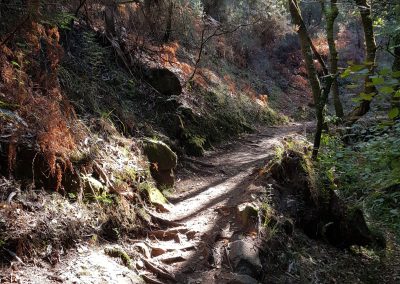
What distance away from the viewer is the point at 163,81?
9586 mm

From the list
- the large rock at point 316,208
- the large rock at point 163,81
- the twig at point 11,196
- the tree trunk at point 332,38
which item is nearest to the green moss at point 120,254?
the twig at point 11,196

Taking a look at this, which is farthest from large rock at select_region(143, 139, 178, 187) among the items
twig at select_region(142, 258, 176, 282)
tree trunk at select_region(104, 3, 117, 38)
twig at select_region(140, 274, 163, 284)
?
tree trunk at select_region(104, 3, 117, 38)

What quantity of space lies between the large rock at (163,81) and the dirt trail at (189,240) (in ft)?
6.43

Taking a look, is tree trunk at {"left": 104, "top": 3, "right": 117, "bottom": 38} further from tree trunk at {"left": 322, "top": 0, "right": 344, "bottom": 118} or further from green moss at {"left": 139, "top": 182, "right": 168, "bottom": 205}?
tree trunk at {"left": 322, "top": 0, "right": 344, "bottom": 118}

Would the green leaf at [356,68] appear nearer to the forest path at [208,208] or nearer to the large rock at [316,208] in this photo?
the forest path at [208,208]

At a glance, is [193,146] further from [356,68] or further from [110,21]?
[356,68]

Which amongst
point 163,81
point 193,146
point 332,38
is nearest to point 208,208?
point 193,146

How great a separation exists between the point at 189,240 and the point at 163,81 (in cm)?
517

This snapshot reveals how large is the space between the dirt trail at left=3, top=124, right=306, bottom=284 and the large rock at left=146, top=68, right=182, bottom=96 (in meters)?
1.96

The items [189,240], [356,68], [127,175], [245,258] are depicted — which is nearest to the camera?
[356,68]

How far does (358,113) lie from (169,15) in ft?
20.6

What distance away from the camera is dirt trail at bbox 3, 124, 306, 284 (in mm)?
3889

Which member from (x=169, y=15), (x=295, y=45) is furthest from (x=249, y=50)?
(x=169, y=15)

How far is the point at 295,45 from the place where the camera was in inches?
971
